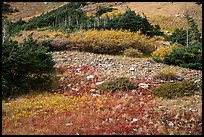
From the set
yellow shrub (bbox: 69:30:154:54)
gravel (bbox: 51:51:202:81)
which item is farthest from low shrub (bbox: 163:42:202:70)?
yellow shrub (bbox: 69:30:154:54)

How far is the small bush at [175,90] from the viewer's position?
54.2ft

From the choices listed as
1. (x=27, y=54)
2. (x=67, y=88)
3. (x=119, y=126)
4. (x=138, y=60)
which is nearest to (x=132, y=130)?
(x=119, y=126)

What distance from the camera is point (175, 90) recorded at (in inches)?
664

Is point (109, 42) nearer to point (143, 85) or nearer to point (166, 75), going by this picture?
point (166, 75)

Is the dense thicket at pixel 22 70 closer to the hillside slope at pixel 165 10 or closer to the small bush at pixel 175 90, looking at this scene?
the small bush at pixel 175 90

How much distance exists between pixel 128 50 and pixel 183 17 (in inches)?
825

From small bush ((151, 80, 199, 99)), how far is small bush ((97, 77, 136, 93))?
128 cm

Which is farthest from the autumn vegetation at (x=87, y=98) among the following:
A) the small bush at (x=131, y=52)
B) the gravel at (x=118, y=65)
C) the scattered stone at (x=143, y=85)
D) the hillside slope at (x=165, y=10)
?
the hillside slope at (x=165, y=10)

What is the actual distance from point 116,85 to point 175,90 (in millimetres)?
3043

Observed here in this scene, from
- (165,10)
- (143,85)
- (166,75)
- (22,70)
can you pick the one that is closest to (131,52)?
(166,75)

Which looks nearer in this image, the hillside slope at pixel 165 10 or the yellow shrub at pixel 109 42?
the yellow shrub at pixel 109 42

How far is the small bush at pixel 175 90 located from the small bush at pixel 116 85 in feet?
4.19

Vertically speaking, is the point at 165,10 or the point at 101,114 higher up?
the point at 101,114

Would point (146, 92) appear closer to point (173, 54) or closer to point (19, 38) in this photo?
point (173, 54)
